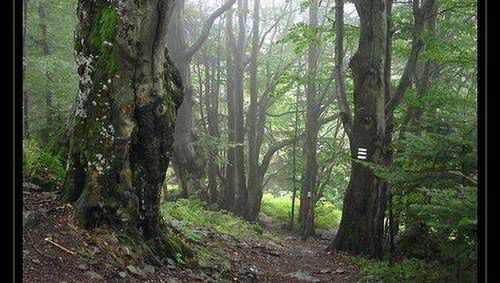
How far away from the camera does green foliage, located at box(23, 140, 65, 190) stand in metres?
6.26

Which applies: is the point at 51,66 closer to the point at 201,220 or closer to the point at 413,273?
the point at 201,220

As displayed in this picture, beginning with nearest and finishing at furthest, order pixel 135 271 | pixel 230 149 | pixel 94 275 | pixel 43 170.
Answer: pixel 94 275
pixel 135 271
pixel 43 170
pixel 230 149

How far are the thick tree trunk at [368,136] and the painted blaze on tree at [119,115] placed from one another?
5.05m

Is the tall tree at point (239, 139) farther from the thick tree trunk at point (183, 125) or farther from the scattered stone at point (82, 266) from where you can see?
the scattered stone at point (82, 266)

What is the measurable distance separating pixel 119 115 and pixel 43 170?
1.70 m

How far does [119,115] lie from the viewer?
5.69 m

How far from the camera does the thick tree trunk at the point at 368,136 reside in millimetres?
9641

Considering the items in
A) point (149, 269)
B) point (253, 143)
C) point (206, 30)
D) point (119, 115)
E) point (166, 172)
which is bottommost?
point (149, 269)

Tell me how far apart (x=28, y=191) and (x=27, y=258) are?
70.3 inches

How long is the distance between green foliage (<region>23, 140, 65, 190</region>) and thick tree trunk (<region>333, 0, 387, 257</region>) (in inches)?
235

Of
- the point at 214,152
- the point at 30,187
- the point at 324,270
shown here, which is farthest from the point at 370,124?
the point at 214,152

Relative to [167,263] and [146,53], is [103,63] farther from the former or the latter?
[167,263]
